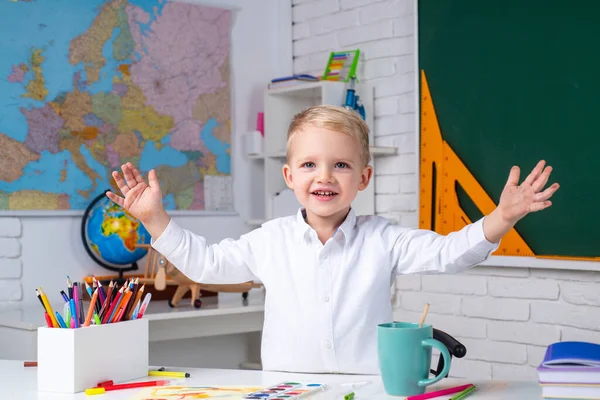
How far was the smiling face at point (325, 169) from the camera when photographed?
5.34ft

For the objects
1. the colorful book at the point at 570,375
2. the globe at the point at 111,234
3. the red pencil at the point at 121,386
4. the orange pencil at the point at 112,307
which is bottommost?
Answer: the red pencil at the point at 121,386

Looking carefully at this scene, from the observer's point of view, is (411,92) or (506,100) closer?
(506,100)

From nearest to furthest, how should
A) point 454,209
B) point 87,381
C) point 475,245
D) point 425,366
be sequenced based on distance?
point 425,366, point 87,381, point 475,245, point 454,209

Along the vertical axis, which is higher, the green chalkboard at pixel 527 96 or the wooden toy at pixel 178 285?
the green chalkboard at pixel 527 96

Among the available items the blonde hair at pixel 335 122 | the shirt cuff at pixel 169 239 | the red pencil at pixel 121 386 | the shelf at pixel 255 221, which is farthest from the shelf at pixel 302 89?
the red pencil at pixel 121 386

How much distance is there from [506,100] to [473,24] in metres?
0.31

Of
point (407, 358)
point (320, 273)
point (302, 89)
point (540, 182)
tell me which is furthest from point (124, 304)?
point (302, 89)

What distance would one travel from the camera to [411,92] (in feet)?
10.4

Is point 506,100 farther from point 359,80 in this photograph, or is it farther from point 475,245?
point 475,245

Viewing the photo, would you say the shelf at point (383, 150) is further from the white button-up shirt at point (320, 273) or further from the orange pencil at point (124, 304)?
the orange pencil at point (124, 304)

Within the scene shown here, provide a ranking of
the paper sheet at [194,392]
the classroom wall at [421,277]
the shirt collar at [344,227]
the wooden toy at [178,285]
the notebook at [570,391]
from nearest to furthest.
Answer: the notebook at [570,391], the paper sheet at [194,392], the shirt collar at [344,227], the classroom wall at [421,277], the wooden toy at [178,285]

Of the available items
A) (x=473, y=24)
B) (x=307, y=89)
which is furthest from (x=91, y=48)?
(x=473, y=24)

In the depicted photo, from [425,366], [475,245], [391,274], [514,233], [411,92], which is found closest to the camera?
[425,366]

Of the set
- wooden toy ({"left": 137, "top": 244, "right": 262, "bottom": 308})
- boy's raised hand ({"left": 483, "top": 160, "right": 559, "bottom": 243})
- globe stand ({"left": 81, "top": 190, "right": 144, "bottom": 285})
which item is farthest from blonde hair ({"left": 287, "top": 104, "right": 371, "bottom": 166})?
globe stand ({"left": 81, "top": 190, "right": 144, "bottom": 285})
